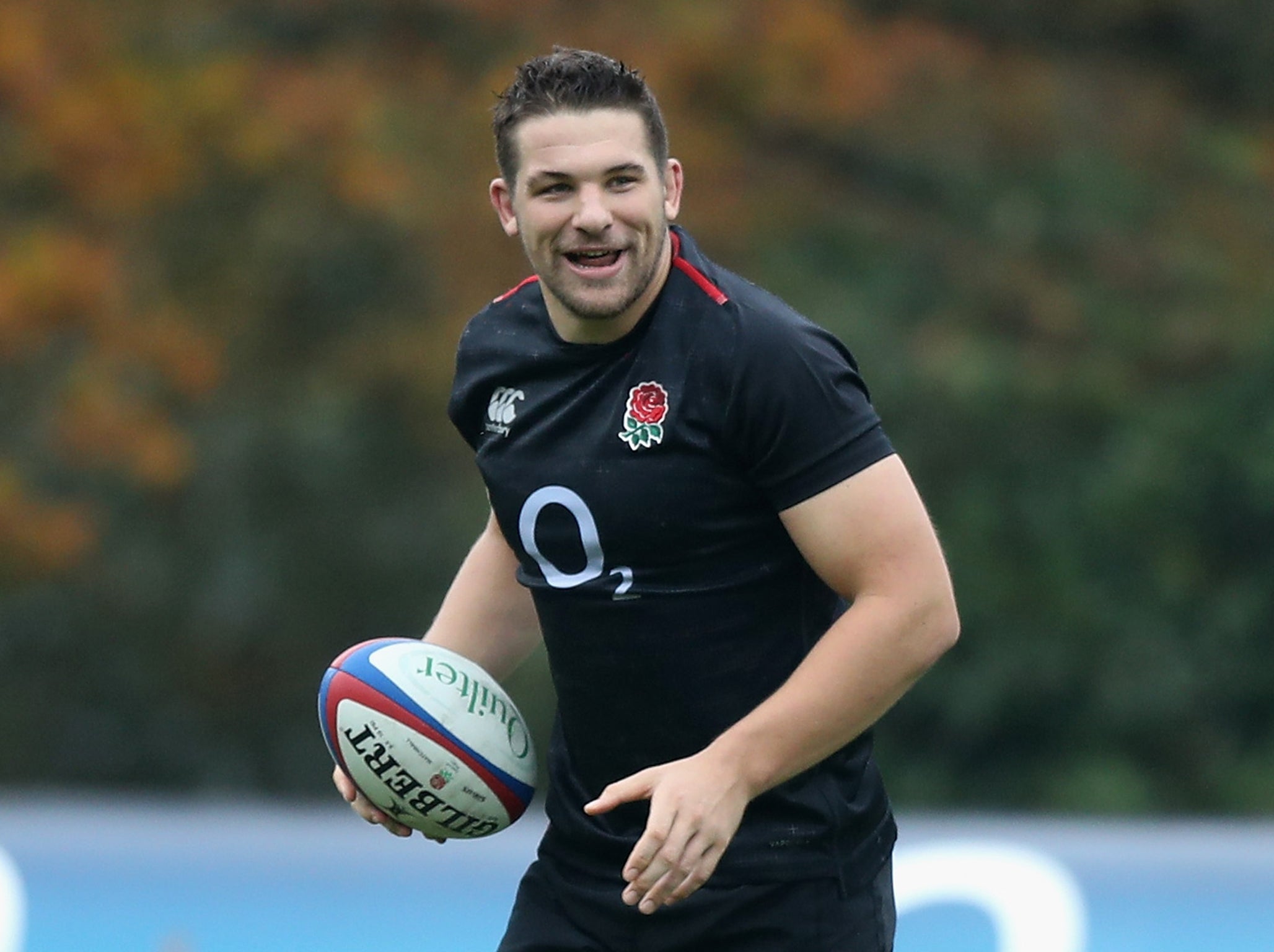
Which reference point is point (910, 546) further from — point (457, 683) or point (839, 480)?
point (457, 683)

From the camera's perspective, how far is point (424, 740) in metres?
3.49

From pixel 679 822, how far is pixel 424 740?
2.12 ft

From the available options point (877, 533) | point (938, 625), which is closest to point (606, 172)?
point (877, 533)

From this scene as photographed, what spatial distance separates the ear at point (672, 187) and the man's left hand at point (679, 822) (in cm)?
88

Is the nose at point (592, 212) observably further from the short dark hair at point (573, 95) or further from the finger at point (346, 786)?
the finger at point (346, 786)

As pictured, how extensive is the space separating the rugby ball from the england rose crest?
2.00 feet

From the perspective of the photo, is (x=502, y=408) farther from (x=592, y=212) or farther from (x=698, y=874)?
(x=698, y=874)

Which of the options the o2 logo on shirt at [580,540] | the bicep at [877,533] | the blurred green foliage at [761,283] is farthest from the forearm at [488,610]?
the blurred green foliage at [761,283]

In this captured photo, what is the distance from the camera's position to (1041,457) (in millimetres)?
10547

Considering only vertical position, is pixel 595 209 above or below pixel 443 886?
above

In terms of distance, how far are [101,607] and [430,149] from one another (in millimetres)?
3074

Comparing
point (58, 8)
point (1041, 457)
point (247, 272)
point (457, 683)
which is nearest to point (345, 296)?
point (247, 272)

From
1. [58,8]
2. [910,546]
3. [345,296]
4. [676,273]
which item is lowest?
[910,546]

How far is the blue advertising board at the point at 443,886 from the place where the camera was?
5.62 meters
